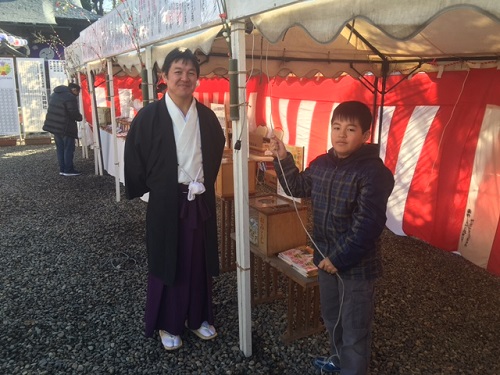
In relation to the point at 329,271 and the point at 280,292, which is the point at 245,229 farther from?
the point at 280,292

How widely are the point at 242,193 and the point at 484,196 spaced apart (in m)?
2.71

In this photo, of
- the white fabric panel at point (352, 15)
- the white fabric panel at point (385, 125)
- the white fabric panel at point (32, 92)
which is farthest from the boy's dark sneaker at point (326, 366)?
the white fabric panel at point (32, 92)

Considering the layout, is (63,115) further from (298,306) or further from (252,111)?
(298,306)

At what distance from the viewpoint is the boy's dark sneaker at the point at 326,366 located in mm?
2521

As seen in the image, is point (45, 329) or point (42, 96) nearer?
point (45, 329)

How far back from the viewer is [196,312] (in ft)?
9.36

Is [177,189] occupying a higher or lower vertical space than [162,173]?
lower

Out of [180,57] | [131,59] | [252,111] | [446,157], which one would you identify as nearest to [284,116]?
[252,111]

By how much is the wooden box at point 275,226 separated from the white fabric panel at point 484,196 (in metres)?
2.03

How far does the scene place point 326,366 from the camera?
8.33 ft

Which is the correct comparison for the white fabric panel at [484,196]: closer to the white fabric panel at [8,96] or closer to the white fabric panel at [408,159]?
the white fabric panel at [408,159]

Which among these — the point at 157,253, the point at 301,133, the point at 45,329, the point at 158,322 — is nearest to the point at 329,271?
the point at 157,253

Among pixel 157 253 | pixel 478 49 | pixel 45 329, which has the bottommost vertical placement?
pixel 45 329

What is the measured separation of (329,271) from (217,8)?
167 cm
